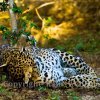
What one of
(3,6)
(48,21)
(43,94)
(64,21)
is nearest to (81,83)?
(43,94)

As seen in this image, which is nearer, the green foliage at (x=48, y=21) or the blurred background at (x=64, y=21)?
the green foliage at (x=48, y=21)

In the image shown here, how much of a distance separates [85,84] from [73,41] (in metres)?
4.84

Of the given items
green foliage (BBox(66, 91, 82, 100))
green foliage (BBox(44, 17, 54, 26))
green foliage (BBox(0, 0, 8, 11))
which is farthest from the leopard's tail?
green foliage (BBox(44, 17, 54, 26))

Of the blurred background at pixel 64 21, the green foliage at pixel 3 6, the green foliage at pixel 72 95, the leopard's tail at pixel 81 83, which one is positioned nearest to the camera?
the green foliage at pixel 72 95

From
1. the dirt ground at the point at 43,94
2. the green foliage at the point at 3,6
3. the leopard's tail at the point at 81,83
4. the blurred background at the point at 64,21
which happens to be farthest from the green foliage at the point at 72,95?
the blurred background at the point at 64,21

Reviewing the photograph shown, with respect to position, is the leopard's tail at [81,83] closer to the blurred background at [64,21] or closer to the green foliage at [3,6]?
the green foliage at [3,6]

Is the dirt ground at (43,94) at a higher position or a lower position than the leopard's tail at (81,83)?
lower

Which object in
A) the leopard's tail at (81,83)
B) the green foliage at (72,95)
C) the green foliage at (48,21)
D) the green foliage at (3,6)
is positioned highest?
the green foliage at (48,21)

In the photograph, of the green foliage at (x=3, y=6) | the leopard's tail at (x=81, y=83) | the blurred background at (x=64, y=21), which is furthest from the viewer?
the blurred background at (x=64, y=21)

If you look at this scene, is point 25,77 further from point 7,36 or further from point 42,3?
point 42,3

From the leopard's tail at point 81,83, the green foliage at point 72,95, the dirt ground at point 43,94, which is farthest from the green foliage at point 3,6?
the green foliage at point 72,95

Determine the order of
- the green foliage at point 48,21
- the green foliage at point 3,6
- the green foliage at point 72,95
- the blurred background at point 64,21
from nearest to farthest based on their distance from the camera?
the green foliage at point 72,95
the green foliage at point 3,6
the green foliage at point 48,21
the blurred background at point 64,21

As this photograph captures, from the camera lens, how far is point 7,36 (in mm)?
7605

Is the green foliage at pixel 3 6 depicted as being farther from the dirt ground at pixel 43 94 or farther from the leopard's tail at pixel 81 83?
the leopard's tail at pixel 81 83
